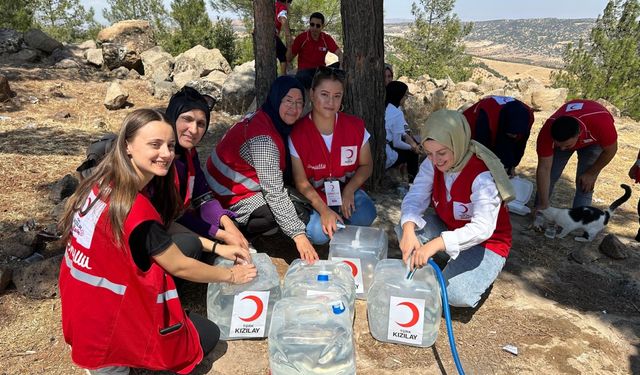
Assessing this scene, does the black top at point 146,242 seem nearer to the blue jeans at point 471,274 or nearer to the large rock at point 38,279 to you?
the large rock at point 38,279

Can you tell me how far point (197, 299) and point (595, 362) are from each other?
2.60m

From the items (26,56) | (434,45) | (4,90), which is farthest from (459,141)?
(434,45)

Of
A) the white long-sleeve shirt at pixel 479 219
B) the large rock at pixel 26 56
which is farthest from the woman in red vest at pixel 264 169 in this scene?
the large rock at pixel 26 56

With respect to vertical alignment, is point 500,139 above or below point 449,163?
below

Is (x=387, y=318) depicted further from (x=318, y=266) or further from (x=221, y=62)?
(x=221, y=62)

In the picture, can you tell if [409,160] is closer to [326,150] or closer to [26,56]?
[326,150]

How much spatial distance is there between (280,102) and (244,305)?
142 cm

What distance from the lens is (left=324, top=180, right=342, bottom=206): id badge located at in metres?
3.40

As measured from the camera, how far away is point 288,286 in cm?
277

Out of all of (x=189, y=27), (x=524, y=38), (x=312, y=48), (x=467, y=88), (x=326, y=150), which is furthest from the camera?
(x=524, y=38)

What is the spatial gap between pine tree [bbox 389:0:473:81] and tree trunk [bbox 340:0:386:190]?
17.7 meters

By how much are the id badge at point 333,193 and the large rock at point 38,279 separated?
201cm

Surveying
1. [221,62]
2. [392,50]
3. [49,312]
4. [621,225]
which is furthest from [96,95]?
[392,50]

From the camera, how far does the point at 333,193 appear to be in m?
3.42
